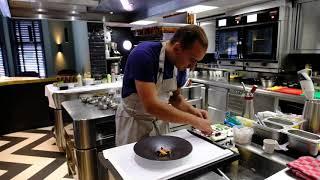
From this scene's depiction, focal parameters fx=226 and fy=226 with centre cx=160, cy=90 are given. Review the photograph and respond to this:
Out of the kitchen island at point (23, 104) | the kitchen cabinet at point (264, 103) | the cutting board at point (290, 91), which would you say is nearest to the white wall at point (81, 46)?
the kitchen island at point (23, 104)

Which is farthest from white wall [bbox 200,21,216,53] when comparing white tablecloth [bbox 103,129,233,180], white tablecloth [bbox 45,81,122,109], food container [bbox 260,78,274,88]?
white tablecloth [bbox 103,129,233,180]

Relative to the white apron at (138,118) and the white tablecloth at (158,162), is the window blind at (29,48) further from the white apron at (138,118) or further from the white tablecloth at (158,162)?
the white tablecloth at (158,162)

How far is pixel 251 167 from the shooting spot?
1.18 metres

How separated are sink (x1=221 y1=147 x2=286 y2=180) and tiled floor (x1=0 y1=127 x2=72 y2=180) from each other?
2.21m

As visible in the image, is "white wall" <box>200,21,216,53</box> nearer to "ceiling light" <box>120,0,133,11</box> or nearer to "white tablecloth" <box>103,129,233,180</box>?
"ceiling light" <box>120,0,133,11</box>

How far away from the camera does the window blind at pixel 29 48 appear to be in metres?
5.51

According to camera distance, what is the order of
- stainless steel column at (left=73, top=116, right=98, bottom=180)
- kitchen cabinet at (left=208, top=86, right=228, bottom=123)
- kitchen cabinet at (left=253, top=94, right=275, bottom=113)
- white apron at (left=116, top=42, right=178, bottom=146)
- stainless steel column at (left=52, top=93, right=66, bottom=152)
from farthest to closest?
kitchen cabinet at (left=208, top=86, right=228, bottom=123) → kitchen cabinet at (left=253, top=94, right=275, bottom=113) → stainless steel column at (left=52, top=93, right=66, bottom=152) → stainless steel column at (left=73, top=116, right=98, bottom=180) → white apron at (left=116, top=42, right=178, bottom=146)

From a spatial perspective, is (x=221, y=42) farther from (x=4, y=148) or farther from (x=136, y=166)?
(x=4, y=148)

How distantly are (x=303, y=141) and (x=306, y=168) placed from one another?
245mm

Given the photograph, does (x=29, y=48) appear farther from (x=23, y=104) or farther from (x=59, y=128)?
(x=59, y=128)

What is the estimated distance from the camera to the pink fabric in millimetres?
850

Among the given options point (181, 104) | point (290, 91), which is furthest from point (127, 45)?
point (181, 104)

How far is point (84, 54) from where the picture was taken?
4.55 meters

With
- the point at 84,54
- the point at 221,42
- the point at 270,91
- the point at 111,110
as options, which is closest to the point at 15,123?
the point at 84,54
